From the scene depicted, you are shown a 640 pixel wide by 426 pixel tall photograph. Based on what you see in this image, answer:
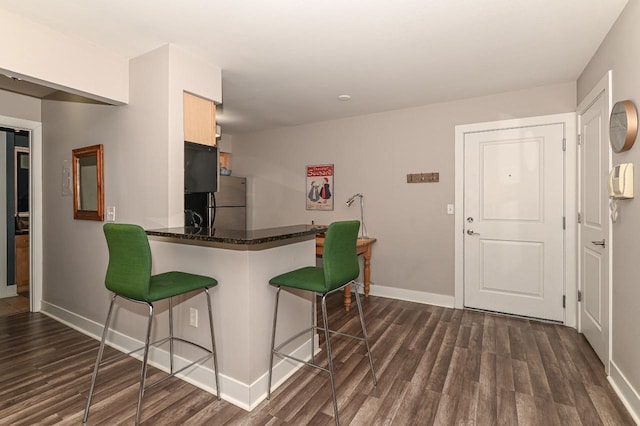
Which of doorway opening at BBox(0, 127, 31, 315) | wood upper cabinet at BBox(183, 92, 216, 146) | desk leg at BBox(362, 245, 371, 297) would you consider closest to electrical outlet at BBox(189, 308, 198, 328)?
wood upper cabinet at BBox(183, 92, 216, 146)

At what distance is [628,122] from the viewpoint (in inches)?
75.0

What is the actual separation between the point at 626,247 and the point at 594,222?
0.72 metres

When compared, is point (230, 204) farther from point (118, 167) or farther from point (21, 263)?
point (21, 263)

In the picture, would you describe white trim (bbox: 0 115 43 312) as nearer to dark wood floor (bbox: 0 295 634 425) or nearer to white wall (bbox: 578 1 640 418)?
dark wood floor (bbox: 0 295 634 425)

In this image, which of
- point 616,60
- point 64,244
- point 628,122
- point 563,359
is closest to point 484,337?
point 563,359

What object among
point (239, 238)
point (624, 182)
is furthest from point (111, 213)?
point (624, 182)

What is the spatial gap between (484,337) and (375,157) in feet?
7.84

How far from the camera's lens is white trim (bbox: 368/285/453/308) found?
12.6ft

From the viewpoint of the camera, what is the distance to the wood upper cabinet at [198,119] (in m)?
2.56

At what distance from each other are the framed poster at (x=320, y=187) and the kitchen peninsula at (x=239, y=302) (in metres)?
2.34

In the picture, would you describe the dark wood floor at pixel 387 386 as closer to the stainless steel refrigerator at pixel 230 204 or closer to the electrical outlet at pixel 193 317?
the electrical outlet at pixel 193 317

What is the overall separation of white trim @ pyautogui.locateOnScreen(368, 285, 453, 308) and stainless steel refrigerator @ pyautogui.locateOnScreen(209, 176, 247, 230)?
229cm

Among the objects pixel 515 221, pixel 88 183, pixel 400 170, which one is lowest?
pixel 515 221

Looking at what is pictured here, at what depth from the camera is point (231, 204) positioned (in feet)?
16.3
